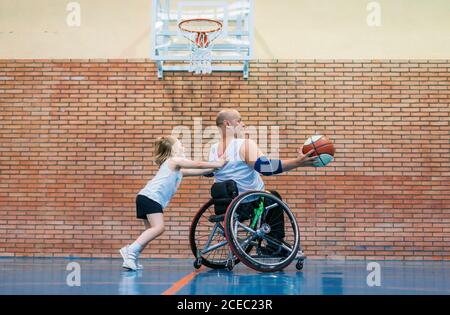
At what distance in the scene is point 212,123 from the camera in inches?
302

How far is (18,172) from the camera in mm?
7684

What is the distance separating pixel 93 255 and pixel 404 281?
14.9ft

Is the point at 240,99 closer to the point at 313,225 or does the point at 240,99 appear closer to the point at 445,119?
the point at 313,225

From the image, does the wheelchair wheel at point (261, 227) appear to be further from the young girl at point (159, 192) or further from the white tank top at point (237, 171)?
the young girl at point (159, 192)

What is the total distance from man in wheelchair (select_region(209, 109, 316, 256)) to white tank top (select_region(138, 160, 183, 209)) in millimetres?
413

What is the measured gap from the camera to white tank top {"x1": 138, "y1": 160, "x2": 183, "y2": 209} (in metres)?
5.09

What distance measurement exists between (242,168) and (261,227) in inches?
24.4

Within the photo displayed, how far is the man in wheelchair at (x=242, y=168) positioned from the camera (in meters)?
4.68

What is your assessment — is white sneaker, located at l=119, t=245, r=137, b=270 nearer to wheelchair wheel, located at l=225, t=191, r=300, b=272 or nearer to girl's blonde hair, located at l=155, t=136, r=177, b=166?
girl's blonde hair, located at l=155, t=136, r=177, b=166

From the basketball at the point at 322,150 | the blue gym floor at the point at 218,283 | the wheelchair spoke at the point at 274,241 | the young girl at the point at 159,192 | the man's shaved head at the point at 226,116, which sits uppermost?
the man's shaved head at the point at 226,116

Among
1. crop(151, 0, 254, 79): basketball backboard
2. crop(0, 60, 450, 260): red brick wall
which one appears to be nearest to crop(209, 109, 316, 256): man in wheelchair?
crop(151, 0, 254, 79): basketball backboard

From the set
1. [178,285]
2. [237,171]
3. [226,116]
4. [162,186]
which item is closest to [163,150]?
[162,186]

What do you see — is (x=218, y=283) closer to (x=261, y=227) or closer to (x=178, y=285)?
(x=178, y=285)

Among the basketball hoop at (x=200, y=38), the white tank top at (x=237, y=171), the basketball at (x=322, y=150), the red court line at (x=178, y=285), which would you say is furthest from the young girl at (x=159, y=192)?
the basketball hoop at (x=200, y=38)
